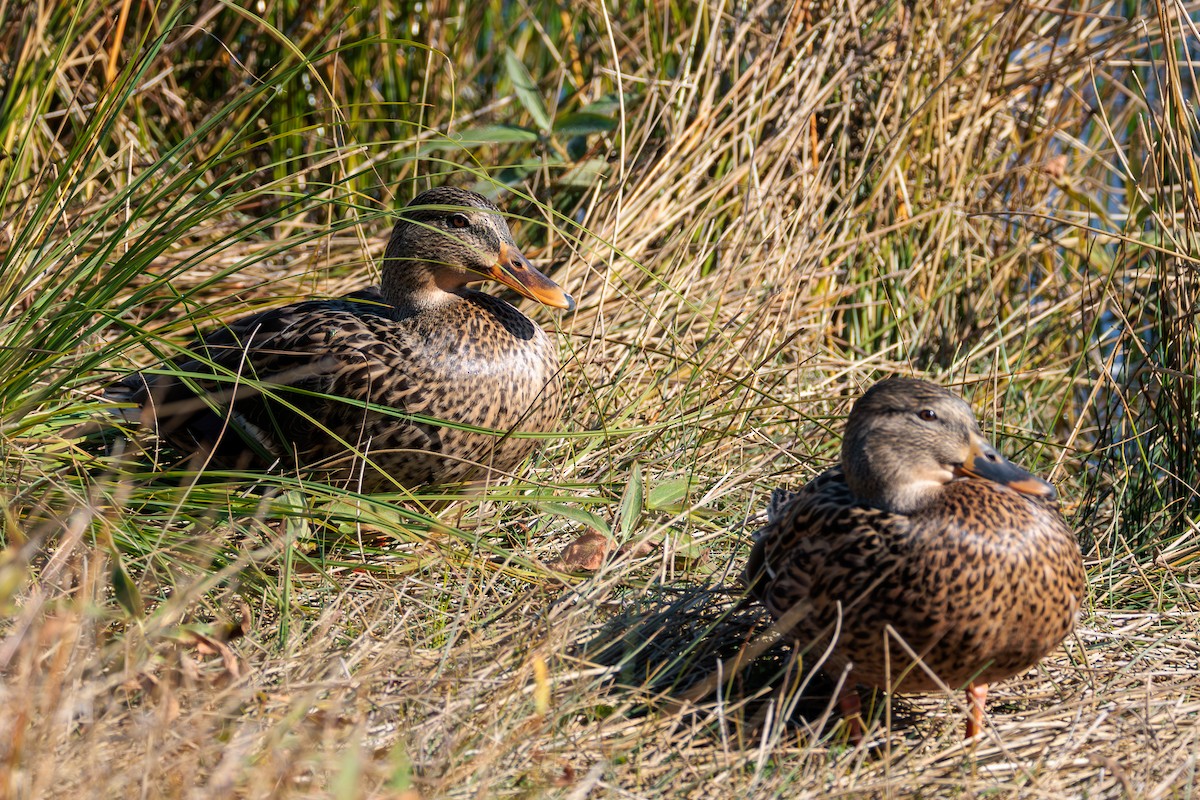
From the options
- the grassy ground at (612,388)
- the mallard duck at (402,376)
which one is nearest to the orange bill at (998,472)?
the grassy ground at (612,388)

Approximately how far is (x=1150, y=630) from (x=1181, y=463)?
0.58m

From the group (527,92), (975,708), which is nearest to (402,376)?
(975,708)

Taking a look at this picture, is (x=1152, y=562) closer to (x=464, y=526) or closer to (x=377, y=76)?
(x=464, y=526)

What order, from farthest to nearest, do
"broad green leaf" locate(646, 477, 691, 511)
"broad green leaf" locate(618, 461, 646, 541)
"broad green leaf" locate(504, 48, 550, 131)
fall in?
"broad green leaf" locate(504, 48, 550, 131) → "broad green leaf" locate(646, 477, 691, 511) → "broad green leaf" locate(618, 461, 646, 541)

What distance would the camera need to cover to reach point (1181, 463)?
11.3ft

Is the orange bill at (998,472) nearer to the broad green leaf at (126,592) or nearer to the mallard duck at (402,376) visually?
the mallard duck at (402,376)

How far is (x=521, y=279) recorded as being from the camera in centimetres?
344

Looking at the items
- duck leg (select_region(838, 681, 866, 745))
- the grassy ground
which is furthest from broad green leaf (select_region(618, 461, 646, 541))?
duck leg (select_region(838, 681, 866, 745))

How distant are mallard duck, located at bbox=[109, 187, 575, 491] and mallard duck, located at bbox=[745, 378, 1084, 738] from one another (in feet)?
3.00

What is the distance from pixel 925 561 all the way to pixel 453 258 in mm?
1535

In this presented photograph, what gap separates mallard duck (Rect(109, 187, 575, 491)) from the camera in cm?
320

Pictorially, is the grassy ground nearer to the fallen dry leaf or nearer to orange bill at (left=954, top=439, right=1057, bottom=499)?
the fallen dry leaf

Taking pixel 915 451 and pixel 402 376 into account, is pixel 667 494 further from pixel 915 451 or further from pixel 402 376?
pixel 915 451

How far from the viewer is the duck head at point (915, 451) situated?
8.28 ft
